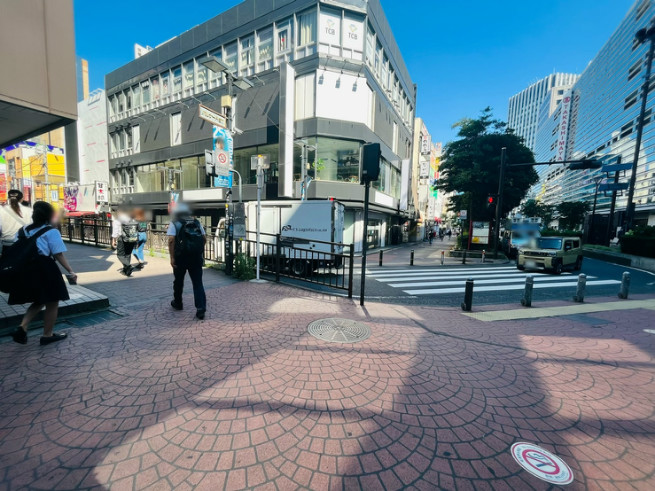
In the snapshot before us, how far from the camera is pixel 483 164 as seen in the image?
2088cm

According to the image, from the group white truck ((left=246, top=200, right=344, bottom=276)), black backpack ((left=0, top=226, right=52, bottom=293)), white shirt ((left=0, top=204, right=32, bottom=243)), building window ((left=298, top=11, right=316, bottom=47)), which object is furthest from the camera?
building window ((left=298, top=11, right=316, bottom=47))

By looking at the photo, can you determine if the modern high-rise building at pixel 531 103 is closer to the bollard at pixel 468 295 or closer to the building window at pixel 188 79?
the building window at pixel 188 79

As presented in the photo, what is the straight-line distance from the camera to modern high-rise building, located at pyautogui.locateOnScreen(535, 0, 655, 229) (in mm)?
41156

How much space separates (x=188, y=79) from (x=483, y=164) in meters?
25.9

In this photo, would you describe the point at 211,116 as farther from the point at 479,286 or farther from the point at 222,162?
the point at 479,286

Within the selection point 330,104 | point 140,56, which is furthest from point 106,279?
point 140,56

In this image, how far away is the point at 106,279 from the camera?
7.06 meters

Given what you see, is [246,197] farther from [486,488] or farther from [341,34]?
[486,488]

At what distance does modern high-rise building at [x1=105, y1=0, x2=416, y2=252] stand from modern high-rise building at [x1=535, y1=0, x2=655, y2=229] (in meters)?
26.6

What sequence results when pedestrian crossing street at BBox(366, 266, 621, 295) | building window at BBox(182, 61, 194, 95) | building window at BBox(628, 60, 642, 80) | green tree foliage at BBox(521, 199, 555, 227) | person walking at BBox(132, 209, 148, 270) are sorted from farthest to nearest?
1. green tree foliage at BBox(521, 199, 555, 227)
2. building window at BBox(628, 60, 642, 80)
3. building window at BBox(182, 61, 194, 95)
4. pedestrian crossing street at BBox(366, 266, 621, 295)
5. person walking at BBox(132, 209, 148, 270)

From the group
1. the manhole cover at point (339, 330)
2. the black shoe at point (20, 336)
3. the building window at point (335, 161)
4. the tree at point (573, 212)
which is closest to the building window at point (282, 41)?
the building window at point (335, 161)

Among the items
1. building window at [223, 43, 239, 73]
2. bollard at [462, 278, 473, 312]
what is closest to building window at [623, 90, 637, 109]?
building window at [223, 43, 239, 73]

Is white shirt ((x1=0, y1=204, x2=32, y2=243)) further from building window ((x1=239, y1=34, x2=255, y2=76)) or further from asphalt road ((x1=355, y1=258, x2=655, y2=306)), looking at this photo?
building window ((x1=239, y1=34, x2=255, y2=76))

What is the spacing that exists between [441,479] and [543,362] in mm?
2845
